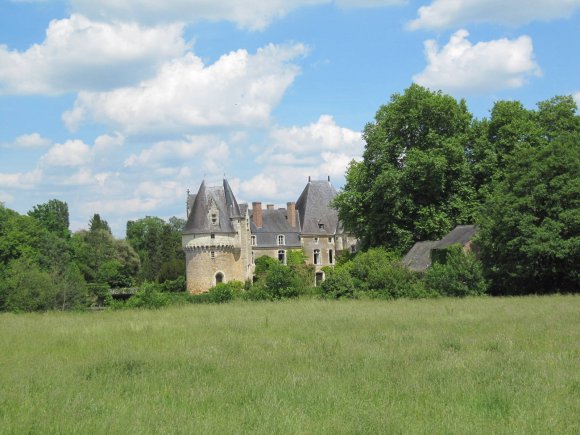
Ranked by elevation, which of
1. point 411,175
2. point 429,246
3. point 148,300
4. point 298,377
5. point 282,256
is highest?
point 411,175

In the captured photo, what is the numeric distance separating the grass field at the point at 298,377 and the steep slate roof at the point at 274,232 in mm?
54057

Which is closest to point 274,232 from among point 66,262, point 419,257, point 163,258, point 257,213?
point 257,213

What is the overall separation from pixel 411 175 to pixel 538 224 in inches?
457

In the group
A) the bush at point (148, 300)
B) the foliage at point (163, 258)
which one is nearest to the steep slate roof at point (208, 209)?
the foliage at point (163, 258)

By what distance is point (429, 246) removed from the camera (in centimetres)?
4066

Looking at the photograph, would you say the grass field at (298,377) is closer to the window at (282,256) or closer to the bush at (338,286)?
the bush at (338,286)

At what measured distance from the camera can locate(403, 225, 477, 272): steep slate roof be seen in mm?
38062

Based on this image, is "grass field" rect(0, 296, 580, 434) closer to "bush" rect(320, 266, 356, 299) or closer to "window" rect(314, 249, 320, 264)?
"bush" rect(320, 266, 356, 299)

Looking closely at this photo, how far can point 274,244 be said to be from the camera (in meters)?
73.2

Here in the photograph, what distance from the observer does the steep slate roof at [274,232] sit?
7306 centimetres

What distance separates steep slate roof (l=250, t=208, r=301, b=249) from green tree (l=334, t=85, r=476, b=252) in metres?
26.1

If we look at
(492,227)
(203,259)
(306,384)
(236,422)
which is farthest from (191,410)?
(203,259)

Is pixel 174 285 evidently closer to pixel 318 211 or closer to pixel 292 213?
pixel 292 213

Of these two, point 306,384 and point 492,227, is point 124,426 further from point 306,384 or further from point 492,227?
point 492,227
